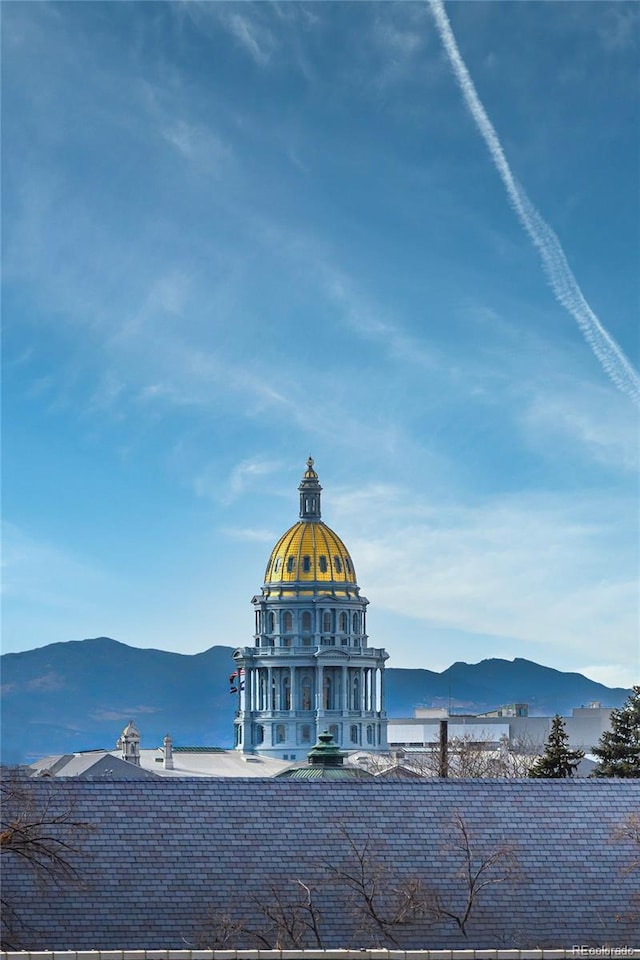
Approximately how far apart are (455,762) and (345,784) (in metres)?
89.7

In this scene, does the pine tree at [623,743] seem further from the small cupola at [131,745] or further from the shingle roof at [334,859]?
the small cupola at [131,745]

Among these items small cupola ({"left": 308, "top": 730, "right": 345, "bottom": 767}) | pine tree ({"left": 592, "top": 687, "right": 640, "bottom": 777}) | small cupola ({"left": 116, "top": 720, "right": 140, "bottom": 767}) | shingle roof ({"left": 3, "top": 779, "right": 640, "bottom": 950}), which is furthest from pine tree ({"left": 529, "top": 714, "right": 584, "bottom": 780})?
small cupola ({"left": 116, "top": 720, "right": 140, "bottom": 767})

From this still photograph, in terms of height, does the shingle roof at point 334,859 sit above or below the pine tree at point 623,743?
below

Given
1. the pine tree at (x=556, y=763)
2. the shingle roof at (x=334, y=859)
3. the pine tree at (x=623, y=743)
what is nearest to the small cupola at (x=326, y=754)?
the pine tree at (x=556, y=763)

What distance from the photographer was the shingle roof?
37.4 meters

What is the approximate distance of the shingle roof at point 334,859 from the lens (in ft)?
123

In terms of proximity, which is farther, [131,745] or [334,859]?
Answer: [131,745]

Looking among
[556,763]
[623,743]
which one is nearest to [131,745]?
[623,743]

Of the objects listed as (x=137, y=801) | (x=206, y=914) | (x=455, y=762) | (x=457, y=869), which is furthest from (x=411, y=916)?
(x=455, y=762)

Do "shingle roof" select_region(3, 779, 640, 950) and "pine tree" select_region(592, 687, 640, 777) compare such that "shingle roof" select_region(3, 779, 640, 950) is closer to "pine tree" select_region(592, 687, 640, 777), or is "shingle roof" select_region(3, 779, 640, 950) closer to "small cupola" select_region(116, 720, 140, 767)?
"pine tree" select_region(592, 687, 640, 777)

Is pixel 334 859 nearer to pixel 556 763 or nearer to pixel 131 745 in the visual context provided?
pixel 556 763

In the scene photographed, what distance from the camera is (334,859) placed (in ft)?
128

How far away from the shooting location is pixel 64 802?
39406mm

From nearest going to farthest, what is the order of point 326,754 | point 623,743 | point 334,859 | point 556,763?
point 334,859 < point 556,763 < point 326,754 < point 623,743
